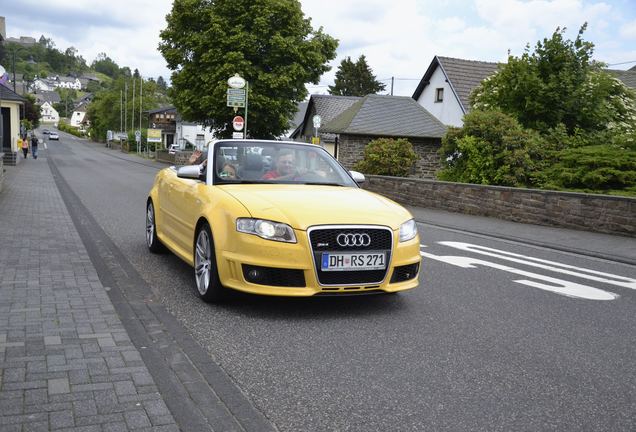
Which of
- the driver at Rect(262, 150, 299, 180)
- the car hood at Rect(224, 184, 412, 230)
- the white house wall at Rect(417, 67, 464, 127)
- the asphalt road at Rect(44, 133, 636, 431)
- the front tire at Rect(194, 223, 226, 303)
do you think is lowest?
the asphalt road at Rect(44, 133, 636, 431)

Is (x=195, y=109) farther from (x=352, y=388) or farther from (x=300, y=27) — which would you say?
(x=352, y=388)

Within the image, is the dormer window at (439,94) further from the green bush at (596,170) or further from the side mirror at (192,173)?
the side mirror at (192,173)

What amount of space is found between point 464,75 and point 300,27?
1148 cm

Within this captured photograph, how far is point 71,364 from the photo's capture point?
3951mm

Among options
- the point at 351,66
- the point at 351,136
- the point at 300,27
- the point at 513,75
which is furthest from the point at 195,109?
the point at 351,66

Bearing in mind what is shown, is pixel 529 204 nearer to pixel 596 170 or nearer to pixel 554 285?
pixel 596 170

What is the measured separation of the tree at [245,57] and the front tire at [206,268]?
34.7 meters

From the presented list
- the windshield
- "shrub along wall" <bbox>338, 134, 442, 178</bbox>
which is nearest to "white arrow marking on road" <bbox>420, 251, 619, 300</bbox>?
the windshield

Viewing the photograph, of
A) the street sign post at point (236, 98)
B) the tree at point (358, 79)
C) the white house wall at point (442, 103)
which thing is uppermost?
the tree at point (358, 79)

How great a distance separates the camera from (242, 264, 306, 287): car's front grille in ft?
17.2

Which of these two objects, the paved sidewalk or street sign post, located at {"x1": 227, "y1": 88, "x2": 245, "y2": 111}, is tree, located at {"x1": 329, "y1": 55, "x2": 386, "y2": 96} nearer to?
street sign post, located at {"x1": 227, "y1": 88, "x2": 245, "y2": 111}

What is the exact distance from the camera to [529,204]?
14.6m

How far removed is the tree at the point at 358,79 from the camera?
81.9 meters

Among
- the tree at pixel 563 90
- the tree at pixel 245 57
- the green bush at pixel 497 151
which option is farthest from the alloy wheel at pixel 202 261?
the tree at pixel 245 57
